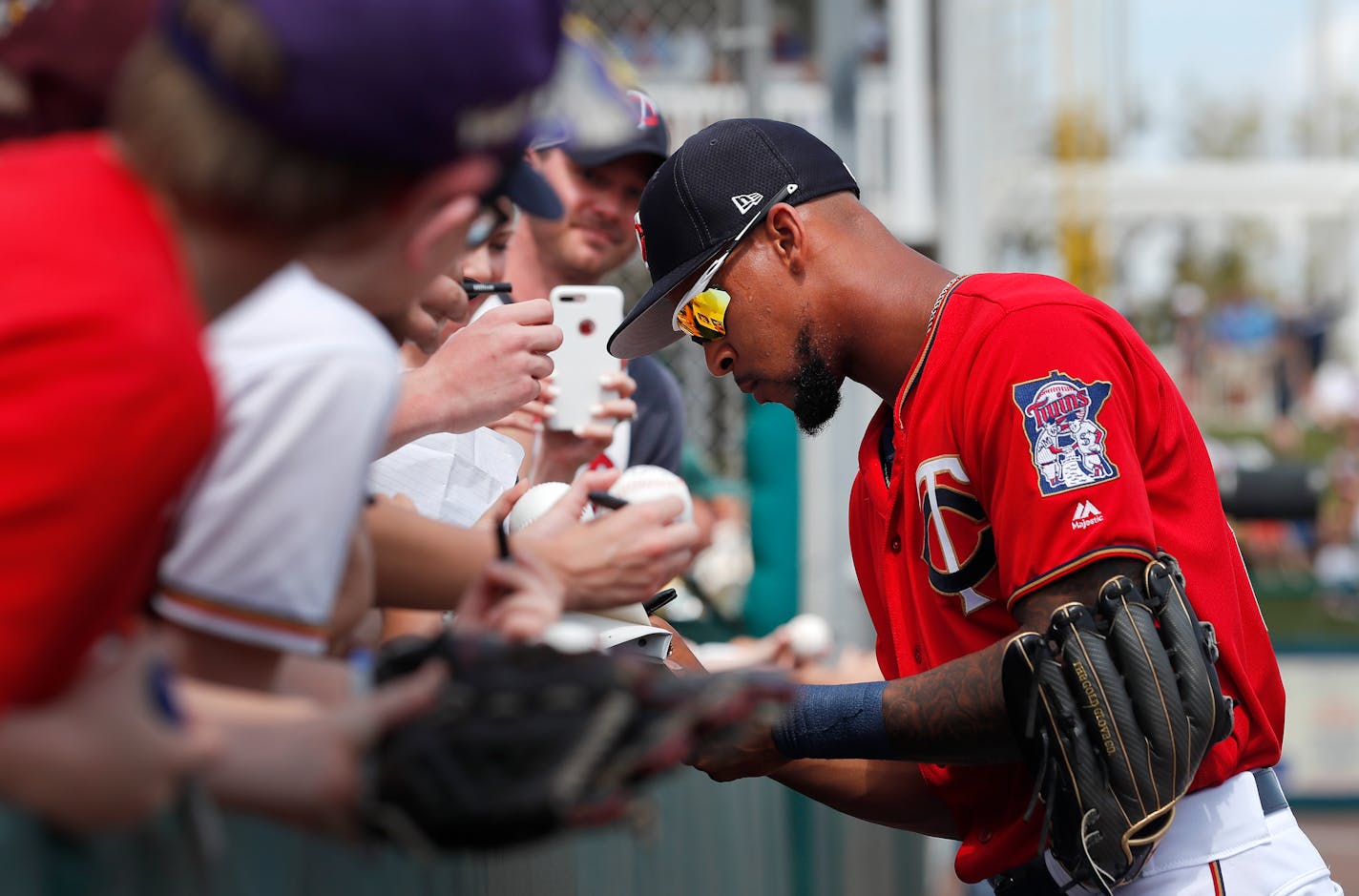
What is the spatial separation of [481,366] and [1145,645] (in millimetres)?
1137

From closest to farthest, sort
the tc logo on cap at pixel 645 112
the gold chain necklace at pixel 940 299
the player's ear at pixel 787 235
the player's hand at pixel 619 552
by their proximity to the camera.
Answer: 1. the player's hand at pixel 619 552
2. the gold chain necklace at pixel 940 299
3. the player's ear at pixel 787 235
4. the tc logo on cap at pixel 645 112

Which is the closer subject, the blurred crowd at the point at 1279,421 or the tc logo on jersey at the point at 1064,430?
the tc logo on jersey at the point at 1064,430

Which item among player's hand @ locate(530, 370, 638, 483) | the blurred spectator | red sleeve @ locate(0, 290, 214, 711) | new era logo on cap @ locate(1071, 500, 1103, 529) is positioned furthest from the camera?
player's hand @ locate(530, 370, 638, 483)

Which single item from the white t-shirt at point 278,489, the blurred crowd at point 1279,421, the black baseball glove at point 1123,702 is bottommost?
the blurred crowd at point 1279,421

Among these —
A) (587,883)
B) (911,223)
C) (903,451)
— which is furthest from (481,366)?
(911,223)

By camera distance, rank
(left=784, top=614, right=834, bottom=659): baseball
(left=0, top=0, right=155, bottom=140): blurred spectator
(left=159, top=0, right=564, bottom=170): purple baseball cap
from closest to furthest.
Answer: (left=159, top=0, right=564, bottom=170): purple baseball cap, (left=0, top=0, right=155, bottom=140): blurred spectator, (left=784, top=614, right=834, bottom=659): baseball

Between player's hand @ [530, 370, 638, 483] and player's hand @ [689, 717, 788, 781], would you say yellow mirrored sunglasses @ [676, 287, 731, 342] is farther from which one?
player's hand @ [689, 717, 788, 781]

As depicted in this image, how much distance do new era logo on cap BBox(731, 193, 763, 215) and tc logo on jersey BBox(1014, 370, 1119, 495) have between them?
797 millimetres

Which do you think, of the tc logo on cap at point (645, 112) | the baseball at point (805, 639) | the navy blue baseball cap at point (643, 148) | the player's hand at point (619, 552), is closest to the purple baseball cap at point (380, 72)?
the player's hand at point (619, 552)

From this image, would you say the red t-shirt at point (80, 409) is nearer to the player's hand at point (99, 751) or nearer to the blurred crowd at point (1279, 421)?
the player's hand at point (99, 751)

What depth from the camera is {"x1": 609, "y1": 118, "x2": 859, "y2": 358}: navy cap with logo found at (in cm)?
306

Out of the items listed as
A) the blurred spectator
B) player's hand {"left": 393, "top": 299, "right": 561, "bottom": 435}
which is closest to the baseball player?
player's hand {"left": 393, "top": 299, "right": 561, "bottom": 435}

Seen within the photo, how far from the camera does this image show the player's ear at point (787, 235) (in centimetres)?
304

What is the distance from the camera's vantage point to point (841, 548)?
24.3 feet
